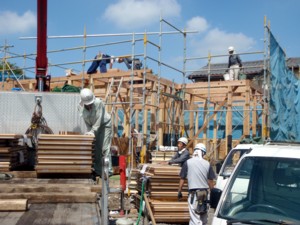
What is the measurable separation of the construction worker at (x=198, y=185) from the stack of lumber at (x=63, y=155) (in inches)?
97.9

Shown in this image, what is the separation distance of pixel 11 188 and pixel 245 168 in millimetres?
2511

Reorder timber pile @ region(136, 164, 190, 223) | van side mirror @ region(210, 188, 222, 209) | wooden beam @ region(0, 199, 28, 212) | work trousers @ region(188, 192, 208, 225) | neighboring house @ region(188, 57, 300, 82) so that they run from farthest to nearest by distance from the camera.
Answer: neighboring house @ region(188, 57, 300, 82)
timber pile @ region(136, 164, 190, 223)
work trousers @ region(188, 192, 208, 225)
van side mirror @ region(210, 188, 222, 209)
wooden beam @ region(0, 199, 28, 212)

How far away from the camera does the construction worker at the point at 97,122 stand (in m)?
6.93

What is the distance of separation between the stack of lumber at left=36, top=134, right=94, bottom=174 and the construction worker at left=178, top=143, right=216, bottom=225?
249cm

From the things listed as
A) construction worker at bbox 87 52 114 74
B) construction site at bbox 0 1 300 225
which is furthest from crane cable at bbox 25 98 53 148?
construction worker at bbox 87 52 114 74

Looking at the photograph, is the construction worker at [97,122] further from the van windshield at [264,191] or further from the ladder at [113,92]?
the ladder at [113,92]

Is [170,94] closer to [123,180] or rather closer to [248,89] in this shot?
[248,89]

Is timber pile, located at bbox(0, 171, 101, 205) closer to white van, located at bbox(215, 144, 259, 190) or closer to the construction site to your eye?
the construction site

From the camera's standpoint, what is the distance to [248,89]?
639 inches

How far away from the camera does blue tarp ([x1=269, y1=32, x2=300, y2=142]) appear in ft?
50.5

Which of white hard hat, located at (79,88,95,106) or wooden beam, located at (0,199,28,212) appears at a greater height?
white hard hat, located at (79,88,95,106)

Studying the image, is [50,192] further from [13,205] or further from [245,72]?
[245,72]

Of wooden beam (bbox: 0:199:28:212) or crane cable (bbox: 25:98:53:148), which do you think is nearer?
wooden beam (bbox: 0:199:28:212)

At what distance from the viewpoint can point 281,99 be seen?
16.6 meters
